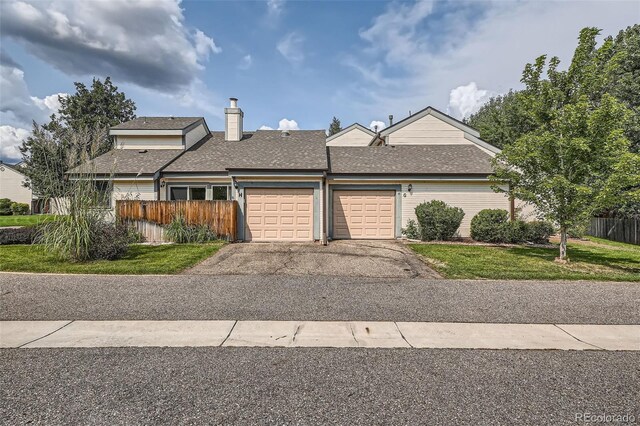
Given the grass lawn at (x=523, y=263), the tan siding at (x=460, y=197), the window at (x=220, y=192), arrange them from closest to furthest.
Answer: the grass lawn at (x=523, y=263) < the tan siding at (x=460, y=197) < the window at (x=220, y=192)

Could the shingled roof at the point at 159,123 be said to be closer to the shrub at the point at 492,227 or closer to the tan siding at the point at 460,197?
the tan siding at the point at 460,197

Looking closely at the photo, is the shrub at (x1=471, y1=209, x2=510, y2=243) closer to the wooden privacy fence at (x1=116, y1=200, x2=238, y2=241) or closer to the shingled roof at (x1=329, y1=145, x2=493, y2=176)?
the shingled roof at (x1=329, y1=145, x2=493, y2=176)

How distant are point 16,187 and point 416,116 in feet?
153

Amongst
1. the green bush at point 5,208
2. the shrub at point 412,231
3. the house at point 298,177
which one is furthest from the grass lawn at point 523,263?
the green bush at point 5,208

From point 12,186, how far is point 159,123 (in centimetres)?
3294

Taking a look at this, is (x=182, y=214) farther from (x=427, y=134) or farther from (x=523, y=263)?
(x=427, y=134)

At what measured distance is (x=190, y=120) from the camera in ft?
67.5

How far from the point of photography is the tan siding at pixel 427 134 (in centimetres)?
2064

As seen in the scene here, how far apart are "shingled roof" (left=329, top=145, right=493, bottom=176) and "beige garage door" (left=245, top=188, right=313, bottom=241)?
2508 millimetres

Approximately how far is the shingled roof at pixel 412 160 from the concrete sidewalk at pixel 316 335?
11244 mm

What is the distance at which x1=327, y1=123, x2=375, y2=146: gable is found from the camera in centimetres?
2850

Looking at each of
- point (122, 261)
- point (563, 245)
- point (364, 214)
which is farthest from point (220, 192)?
point (563, 245)

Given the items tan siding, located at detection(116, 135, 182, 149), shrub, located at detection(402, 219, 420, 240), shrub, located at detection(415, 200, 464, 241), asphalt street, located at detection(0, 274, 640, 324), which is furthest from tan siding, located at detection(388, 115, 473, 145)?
asphalt street, located at detection(0, 274, 640, 324)

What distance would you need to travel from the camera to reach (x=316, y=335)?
4504 millimetres
